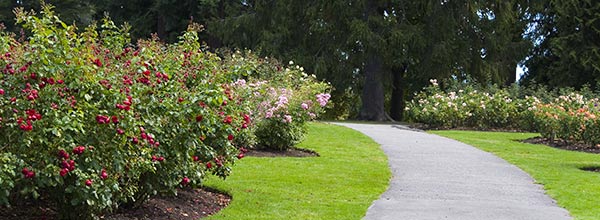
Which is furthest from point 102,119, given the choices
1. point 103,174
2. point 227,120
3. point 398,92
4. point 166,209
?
point 398,92

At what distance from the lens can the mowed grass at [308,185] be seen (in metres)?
7.86

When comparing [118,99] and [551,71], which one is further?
[551,71]

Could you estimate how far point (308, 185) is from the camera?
9852 mm

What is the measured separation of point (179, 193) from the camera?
8641 mm

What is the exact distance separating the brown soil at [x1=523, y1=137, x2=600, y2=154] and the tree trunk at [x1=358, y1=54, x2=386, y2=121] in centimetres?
1076

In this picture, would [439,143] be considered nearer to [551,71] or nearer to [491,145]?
[491,145]

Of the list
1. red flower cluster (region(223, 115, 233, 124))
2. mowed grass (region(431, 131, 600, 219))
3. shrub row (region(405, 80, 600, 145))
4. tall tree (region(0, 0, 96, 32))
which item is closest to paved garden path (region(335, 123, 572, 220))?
mowed grass (region(431, 131, 600, 219))

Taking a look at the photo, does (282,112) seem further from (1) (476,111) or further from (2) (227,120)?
(1) (476,111)

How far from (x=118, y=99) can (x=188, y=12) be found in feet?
102

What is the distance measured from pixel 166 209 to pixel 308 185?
256cm

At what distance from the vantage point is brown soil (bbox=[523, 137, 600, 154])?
1698 cm

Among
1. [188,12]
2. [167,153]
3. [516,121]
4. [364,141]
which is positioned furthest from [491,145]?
[188,12]

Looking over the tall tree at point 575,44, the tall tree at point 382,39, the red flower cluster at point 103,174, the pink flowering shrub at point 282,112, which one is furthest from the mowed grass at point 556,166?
the tall tree at point 575,44

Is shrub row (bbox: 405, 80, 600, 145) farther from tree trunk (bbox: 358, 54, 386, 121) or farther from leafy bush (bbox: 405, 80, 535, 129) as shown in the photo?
tree trunk (bbox: 358, 54, 386, 121)
